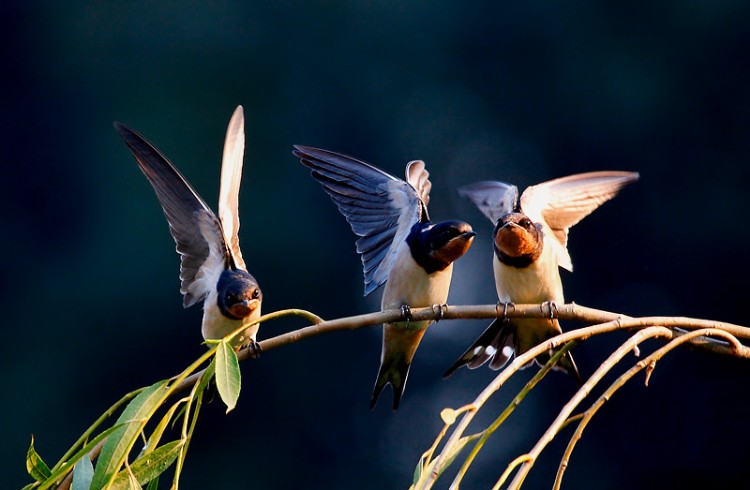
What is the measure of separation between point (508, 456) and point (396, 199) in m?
2.26

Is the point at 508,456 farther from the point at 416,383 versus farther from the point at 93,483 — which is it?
the point at 93,483

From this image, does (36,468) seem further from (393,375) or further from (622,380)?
(393,375)

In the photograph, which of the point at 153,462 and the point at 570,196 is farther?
the point at 570,196

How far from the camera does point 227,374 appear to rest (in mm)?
680

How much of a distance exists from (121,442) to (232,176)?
1.05 m

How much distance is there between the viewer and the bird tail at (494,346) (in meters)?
1.40

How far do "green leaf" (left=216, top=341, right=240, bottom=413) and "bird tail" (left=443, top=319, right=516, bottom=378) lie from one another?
2.29 ft

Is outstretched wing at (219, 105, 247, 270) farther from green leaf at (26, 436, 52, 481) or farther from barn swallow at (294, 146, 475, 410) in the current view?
green leaf at (26, 436, 52, 481)

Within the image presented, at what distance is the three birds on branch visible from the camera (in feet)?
5.04

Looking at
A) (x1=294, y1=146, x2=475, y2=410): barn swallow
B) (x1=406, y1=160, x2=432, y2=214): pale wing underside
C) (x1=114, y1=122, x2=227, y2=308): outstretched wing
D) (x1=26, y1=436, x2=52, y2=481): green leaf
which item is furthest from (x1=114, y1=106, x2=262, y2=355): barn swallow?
(x1=26, y1=436, x2=52, y2=481): green leaf

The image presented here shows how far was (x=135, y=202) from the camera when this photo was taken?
3746 millimetres

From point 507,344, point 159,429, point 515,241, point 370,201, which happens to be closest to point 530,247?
point 515,241

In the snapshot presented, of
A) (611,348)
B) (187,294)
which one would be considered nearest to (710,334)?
(187,294)

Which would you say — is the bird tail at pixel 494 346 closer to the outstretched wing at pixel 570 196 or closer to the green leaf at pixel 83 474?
the outstretched wing at pixel 570 196
